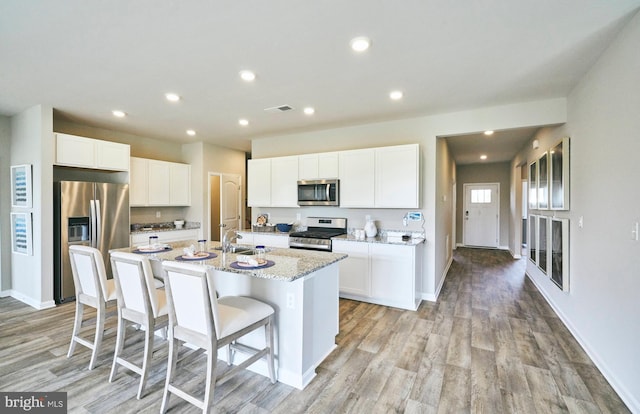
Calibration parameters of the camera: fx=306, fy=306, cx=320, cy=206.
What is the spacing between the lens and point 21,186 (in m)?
4.12

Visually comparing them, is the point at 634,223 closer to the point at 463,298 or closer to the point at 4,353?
the point at 463,298

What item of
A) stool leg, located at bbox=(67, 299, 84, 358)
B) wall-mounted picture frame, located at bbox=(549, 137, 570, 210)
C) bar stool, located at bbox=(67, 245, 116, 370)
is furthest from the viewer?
wall-mounted picture frame, located at bbox=(549, 137, 570, 210)

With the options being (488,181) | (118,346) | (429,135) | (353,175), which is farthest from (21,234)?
(488,181)

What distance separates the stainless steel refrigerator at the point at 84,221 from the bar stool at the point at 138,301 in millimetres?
2517

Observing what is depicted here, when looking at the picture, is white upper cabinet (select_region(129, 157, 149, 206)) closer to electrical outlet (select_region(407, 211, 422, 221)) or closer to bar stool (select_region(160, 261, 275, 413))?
bar stool (select_region(160, 261, 275, 413))

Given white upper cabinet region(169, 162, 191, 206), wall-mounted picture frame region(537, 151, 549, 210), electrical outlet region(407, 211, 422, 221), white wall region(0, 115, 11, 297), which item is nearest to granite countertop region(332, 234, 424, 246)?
electrical outlet region(407, 211, 422, 221)

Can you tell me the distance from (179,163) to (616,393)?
22.2 feet

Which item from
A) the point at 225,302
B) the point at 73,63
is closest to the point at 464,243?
the point at 225,302

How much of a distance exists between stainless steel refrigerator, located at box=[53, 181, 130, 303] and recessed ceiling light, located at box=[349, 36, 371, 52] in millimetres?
4094

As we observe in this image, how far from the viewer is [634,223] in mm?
2049

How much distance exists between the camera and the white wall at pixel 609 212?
6.79 ft

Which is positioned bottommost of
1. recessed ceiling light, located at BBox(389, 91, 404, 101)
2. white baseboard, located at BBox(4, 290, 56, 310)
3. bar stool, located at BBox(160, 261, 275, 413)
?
white baseboard, located at BBox(4, 290, 56, 310)

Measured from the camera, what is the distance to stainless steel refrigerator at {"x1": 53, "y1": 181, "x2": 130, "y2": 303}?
4.10 meters

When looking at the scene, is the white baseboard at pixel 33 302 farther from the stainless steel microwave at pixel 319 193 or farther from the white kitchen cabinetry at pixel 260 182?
the stainless steel microwave at pixel 319 193
